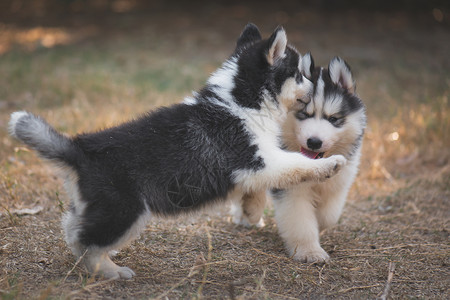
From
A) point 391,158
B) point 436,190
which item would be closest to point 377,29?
point 391,158

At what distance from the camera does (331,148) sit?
4.02 meters

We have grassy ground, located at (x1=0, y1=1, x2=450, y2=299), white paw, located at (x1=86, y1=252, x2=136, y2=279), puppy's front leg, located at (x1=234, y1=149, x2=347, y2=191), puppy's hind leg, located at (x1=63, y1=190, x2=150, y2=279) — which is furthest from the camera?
grassy ground, located at (x1=0, y1=1, x2=450, y2=299)

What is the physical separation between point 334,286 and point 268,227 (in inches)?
49.1

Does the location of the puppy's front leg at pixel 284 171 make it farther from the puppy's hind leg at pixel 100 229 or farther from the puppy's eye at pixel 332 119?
the puppy's hind leg at pixel 100 229

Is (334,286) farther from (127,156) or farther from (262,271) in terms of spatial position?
(127,156)

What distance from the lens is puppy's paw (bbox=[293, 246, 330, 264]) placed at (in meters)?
3.87

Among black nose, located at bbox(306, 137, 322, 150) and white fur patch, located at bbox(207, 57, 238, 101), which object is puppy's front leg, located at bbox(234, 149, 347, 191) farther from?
white fur patch, located at bbox(207, 57, 238, 101)

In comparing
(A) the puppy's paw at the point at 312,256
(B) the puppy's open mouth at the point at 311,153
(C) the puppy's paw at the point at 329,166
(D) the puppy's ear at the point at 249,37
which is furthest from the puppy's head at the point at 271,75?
(A) the puppy's paw at the point at 312,256

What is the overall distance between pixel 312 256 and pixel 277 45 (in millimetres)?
1572

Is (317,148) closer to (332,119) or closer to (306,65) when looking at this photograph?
(332,119)

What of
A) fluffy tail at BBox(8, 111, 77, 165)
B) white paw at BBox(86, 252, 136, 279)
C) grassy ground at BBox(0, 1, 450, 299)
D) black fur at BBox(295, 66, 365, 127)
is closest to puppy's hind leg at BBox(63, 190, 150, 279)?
white paw at BBox(86, 252, 136, 279)

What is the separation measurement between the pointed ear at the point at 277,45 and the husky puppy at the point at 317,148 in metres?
0.36

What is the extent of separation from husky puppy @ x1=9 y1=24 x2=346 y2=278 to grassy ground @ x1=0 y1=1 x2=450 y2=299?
351 millimetres

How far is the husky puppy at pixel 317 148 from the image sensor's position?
12.7ft
